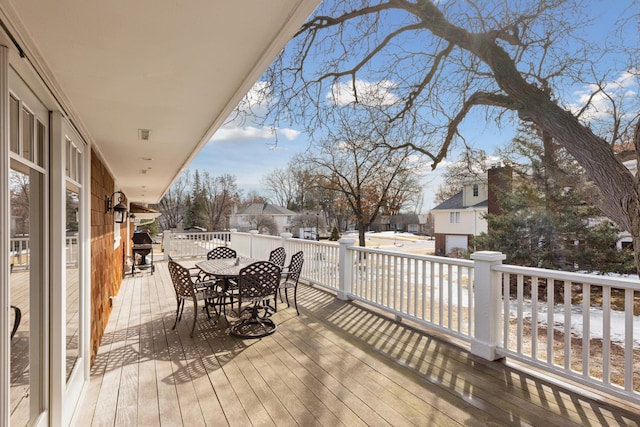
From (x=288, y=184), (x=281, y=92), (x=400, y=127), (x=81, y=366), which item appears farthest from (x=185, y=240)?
(x=288, y=184)

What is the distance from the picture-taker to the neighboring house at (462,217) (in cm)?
1346

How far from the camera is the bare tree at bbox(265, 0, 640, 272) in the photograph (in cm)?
478

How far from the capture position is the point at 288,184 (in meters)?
32.5

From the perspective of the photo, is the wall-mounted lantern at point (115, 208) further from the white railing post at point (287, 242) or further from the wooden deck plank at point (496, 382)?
the wooden deck plank at point (496, 382)

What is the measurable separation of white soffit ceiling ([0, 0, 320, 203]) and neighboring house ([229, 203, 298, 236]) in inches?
1175

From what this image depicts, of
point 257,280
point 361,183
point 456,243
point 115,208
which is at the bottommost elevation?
point 456,243

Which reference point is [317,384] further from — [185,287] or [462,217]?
[462,217]

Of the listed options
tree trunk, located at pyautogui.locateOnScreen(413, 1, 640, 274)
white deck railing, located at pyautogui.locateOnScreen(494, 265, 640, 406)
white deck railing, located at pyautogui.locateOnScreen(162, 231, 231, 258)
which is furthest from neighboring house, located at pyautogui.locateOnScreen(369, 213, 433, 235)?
white deck railing, located at pyautogui.locateOnScreen(494, 265, 640, 406)

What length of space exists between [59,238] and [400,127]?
6321 millimetres

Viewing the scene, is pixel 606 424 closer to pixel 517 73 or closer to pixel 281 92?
pixel 517 73

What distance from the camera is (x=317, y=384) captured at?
110 inches

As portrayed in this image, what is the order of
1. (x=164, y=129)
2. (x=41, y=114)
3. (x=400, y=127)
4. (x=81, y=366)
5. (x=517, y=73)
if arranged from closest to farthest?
(x=41, y=114) → (x=81, y=366) → (x=164, y=129) → (x=517, y=73) → (x=400, y=127)

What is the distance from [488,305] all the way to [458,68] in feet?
14.6

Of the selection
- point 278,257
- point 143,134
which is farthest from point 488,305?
point 278,257
